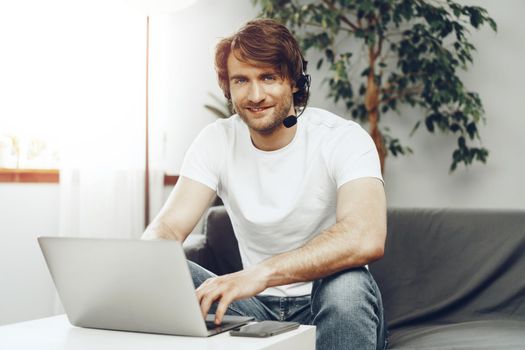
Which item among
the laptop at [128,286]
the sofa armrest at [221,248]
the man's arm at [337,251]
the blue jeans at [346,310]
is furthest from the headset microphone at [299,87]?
the laptop at [128,286]

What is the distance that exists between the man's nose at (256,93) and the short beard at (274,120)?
0.05m

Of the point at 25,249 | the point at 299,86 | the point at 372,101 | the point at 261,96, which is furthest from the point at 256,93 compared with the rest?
the point at 372,101

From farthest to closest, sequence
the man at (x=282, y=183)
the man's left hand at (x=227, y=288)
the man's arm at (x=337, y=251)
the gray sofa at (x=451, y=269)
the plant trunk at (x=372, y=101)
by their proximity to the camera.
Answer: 1. the plant trunk at (x=372, y=101)
2. the gray sofa at (x=451, y=269)
3. the man at (x=282, y=183)
4. the man's arm at (x=337, y=251)
5. the man's left hand at (x=227, y=288)

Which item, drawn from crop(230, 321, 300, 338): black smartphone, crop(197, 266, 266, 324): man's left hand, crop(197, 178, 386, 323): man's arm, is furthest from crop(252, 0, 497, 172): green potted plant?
crop(230, 321, 300, 338): black smartphone

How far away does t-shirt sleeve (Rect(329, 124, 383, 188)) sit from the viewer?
1.58 m

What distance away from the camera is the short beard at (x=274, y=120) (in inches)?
67.4

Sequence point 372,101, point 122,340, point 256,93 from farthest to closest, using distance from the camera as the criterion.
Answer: point 372,101, point 256,93, point 122,340

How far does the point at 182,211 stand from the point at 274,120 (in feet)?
0.98

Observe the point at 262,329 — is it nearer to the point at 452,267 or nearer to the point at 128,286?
the point at 128,286

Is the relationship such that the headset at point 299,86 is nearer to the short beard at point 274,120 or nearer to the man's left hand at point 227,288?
the short beard at point 274,120

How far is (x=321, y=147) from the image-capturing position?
169cm

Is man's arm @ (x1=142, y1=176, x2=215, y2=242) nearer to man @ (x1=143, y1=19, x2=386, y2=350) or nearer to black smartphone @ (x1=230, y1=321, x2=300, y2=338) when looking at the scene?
man @ (x1=143, y1=19, x2=386, y2=350)

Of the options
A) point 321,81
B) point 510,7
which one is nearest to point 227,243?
point 321,81

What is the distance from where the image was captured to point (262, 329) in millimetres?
1112
